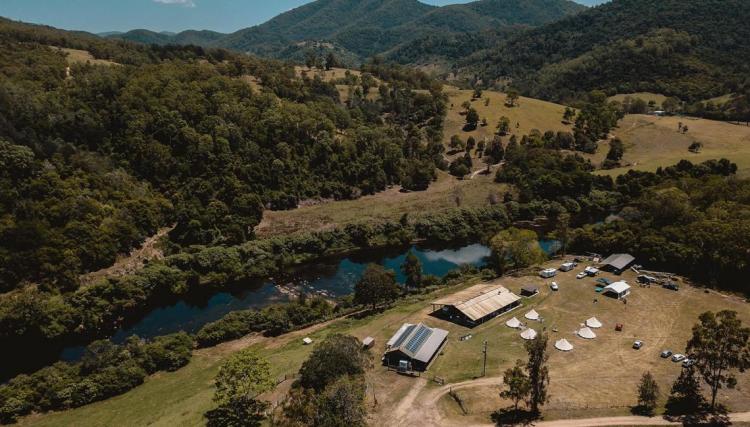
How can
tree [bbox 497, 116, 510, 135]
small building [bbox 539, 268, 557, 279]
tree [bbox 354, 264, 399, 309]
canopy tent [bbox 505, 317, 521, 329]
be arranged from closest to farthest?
1. canopy tent [bbox 505, 317, 521, 329]
2. tree [bbox 354, 264, 399, 309]
3. small building [bbox 539, 268, 557, 279]
4. tree [bbox 497, 116, 510, 135]

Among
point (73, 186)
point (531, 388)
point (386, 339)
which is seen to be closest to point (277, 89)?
point (73, 186)

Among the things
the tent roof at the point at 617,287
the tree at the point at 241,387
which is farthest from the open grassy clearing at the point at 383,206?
the tree at the point at 241,387

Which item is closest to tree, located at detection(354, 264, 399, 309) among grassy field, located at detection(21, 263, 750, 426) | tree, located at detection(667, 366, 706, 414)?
grassy field, located at detection(21, 263, 750, 426)

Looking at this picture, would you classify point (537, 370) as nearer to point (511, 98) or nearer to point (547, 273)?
point (547, 273)

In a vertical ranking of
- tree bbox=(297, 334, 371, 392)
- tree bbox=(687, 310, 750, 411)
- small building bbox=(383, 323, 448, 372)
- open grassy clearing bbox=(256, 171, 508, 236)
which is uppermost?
tree bbox=(687, 310, 750, 411)

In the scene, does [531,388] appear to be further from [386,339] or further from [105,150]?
[105,150]

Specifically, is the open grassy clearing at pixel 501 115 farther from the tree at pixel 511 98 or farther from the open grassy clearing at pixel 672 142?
the open grassy clearing at pixel 672 142

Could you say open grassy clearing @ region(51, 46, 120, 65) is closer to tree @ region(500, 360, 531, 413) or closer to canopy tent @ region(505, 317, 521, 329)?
canopy tent @ region(505, 317, 521, 329)
